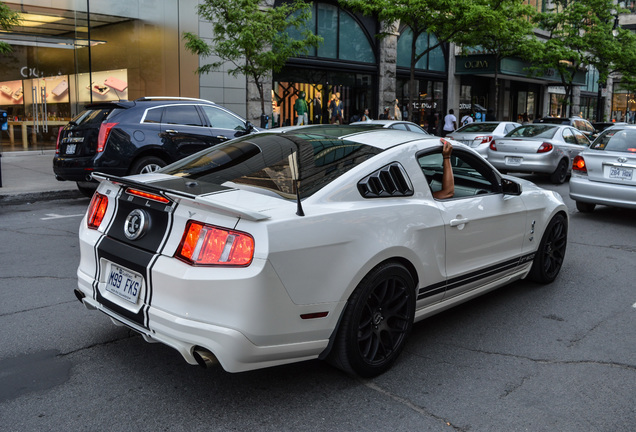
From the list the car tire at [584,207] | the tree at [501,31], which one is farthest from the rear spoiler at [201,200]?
the tree at [501,31]

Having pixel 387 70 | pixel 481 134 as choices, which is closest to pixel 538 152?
pixel 481 134

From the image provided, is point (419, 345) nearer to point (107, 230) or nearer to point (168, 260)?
point (168, 260)

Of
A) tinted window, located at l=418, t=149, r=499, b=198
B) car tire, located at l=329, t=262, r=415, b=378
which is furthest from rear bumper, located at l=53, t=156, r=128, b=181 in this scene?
car tire, located at l=329, t=262, r=415, b=378

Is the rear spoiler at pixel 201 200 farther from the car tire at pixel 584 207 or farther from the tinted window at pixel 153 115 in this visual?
Answer: the car tire at pixel 584 207

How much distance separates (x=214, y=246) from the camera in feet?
10.6

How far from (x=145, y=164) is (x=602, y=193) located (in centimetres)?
777

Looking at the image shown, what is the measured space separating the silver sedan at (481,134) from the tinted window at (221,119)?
7.08 metres

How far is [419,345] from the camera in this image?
441 cm

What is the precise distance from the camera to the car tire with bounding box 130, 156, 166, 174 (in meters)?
10.6

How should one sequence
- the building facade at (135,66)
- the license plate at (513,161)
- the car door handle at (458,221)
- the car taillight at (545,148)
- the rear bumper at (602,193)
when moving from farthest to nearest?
1. the building facade at (135,66)
2. the license plate at (513,161)
3. the car taillight at (545,148)
4. the rear bumper at (602,193)
5. the car door handle at (458,221)

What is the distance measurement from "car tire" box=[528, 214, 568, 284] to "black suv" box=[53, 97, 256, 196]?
6250 millimetres

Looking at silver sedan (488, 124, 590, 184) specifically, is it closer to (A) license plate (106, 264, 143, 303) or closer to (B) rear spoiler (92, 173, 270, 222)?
(B) rear spoiler (92, 173, 270, 222)

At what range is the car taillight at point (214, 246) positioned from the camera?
315 centimetres

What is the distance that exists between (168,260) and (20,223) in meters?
6.62
